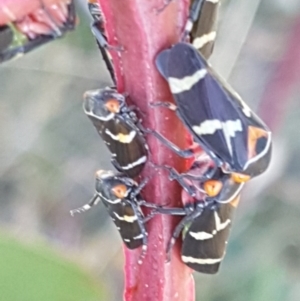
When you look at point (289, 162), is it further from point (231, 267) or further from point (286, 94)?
point (286, 94)

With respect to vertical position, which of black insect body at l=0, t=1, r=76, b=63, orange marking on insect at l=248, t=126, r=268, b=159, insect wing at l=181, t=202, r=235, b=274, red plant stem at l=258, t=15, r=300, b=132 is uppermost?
black insect body at l=0, t=1, r=76, b=63

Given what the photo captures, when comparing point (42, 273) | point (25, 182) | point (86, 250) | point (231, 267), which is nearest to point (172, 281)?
point (42, 273)

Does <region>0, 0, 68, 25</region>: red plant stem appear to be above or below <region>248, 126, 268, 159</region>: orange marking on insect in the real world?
above

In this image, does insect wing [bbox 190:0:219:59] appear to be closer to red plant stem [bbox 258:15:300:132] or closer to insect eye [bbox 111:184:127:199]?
insect eye [bbox 111:184:127:199]

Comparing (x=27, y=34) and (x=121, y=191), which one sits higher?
(x=27, y=34)

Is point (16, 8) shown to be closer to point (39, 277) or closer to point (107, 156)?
point (39, 277)

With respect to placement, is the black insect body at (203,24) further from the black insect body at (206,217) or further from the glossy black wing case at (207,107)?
the black insect body at (206,217)

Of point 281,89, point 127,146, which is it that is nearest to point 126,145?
point 127,146

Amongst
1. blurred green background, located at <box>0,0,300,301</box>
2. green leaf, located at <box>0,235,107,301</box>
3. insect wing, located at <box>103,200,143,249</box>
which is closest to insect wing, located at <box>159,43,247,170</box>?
insect wing, located at <box>103,200,143,249</box>
